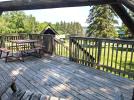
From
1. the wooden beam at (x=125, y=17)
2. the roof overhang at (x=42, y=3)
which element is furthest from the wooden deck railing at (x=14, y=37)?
Result: the wooden beam at (x=125, y=17)

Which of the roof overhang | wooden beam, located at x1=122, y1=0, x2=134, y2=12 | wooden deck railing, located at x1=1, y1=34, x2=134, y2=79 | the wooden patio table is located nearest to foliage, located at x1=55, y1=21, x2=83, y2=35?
the wooden patio table

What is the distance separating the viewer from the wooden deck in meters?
4.30

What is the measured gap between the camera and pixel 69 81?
5215mm

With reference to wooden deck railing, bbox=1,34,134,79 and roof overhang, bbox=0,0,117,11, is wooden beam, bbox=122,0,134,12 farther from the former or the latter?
wooden deck railing, bbox=1,34,134,79

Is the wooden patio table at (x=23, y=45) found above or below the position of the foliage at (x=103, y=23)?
below

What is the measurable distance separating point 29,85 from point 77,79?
1367mm

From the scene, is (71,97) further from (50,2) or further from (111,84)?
(50,2)

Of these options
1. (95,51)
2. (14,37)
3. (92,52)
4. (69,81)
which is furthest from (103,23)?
A: (69,81)

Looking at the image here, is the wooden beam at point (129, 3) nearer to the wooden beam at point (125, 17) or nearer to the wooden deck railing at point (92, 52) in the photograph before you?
the wooden beam at point (125, 17)

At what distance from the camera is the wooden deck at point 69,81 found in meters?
4.30

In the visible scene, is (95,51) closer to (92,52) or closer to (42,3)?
(92,52)

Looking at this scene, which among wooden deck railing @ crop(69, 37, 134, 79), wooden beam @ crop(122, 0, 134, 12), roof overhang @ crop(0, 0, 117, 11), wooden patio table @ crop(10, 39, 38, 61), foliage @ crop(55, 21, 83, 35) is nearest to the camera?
wooden beam @ crop(122, 0, 134, 12)

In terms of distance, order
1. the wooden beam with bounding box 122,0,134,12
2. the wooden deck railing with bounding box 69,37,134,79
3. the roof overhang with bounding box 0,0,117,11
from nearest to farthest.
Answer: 1. the wooden beam with bounding box 122,0,134,12
2. the roof overhang with bounding box 0,0,117,11
3. the wooden deck railing with bounding box 69,37,134,79

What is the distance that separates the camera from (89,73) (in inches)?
239
